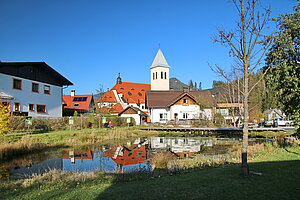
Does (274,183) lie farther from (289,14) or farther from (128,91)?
(128,91)

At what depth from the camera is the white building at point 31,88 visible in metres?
26.3

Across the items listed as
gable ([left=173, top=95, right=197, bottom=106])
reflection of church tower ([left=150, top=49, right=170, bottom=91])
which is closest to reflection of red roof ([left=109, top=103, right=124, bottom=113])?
gable ([left=173, top=95, right=197, bottom=106])

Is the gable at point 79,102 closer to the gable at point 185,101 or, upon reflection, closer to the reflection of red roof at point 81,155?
the gable at point 185,101

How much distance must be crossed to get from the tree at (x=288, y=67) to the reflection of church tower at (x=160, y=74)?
176ft

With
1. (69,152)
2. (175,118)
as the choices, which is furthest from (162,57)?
(69,152)

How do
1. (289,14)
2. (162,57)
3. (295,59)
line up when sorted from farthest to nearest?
(162,57)
(289,14)
(295,59)

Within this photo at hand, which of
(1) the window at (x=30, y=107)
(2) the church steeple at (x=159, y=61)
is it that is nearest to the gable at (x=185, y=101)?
(2) the church steeple at (x=159, y=61)

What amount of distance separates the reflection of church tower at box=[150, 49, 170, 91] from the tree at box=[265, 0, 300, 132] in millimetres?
53741

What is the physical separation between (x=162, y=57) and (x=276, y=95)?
5747 cm

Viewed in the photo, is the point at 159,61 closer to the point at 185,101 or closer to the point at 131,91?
the point at 131,91

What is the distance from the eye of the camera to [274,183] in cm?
622

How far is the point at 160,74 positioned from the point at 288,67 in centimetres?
5562

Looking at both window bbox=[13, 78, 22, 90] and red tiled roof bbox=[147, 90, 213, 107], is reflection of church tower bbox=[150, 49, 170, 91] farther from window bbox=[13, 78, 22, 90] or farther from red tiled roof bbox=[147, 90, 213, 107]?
window bbox=[13, 78, 22, 90]

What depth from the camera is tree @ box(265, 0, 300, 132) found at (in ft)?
31.4
